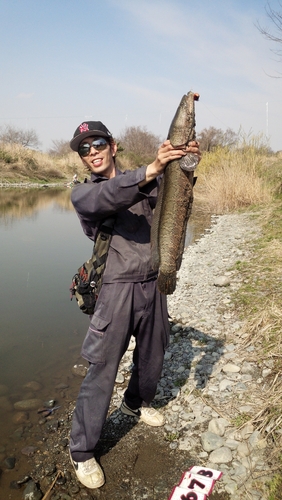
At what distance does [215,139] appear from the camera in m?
26.0

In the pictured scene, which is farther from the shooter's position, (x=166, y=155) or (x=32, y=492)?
(x=32, y=492)

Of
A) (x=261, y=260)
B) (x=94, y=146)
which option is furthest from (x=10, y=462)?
(x=261, y=260)

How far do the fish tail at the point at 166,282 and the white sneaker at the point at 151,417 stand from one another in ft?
5.05

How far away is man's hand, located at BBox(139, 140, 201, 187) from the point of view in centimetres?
241

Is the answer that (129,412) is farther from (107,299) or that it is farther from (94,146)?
(94,146)

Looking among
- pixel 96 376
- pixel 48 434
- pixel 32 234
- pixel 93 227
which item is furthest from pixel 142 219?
pixel 32 234

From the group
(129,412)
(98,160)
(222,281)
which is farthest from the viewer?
(222,281)

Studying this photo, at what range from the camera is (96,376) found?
2975 millimetres

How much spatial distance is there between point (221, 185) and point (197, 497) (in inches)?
605

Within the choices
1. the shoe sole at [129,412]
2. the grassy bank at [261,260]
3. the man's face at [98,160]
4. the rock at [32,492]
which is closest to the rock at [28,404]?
the shoe sole at [129,412]

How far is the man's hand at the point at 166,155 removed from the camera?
2.41 m

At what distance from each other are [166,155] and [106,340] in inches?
55.5

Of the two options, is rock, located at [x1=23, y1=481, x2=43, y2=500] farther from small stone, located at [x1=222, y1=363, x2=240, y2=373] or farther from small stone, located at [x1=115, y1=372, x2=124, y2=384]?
small stone, located at [x1=222, y1=363, x2=240, y2=373]

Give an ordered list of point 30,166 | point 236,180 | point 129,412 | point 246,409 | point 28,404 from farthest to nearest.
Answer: point 30,166 → point 236,180 → point 28,404 → point 129,412 → point 246,409
